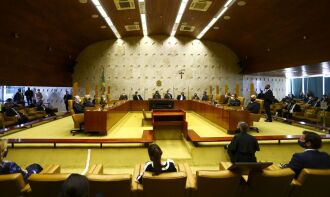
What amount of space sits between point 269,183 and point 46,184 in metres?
2.07

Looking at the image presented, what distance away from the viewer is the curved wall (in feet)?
57.8

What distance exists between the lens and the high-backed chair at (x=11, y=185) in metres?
2.35

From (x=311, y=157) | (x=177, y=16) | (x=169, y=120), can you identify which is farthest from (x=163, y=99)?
(x=311, y=157)

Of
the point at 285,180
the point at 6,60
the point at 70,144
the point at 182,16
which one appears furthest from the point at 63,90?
the point at 285,180

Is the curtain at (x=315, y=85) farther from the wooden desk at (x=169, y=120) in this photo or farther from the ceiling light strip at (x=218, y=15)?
the wooden desk at (x=169, y=120)

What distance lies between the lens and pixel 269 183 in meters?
2.60

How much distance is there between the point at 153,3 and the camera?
35.3ft

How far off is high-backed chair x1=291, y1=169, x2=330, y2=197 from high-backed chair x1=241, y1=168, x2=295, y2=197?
3.4 inches

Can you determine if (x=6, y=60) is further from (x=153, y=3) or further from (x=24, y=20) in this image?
(x=153, y=3)

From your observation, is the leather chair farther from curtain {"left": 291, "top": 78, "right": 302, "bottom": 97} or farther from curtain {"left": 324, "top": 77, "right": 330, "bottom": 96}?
curtain {"left": 291, "top": 78, "right": 302, "bottom": 97}

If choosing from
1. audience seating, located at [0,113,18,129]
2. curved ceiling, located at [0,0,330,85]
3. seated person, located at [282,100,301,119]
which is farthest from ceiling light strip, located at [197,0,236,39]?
audience seating, located at [0,113,18,129]

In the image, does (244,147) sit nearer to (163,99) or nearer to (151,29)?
(163,99)

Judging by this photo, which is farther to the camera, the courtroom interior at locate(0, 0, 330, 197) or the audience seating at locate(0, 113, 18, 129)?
the audience seating at locate(0, 113, 18, 129)

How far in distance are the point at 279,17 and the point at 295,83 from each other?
11846 millimetres
